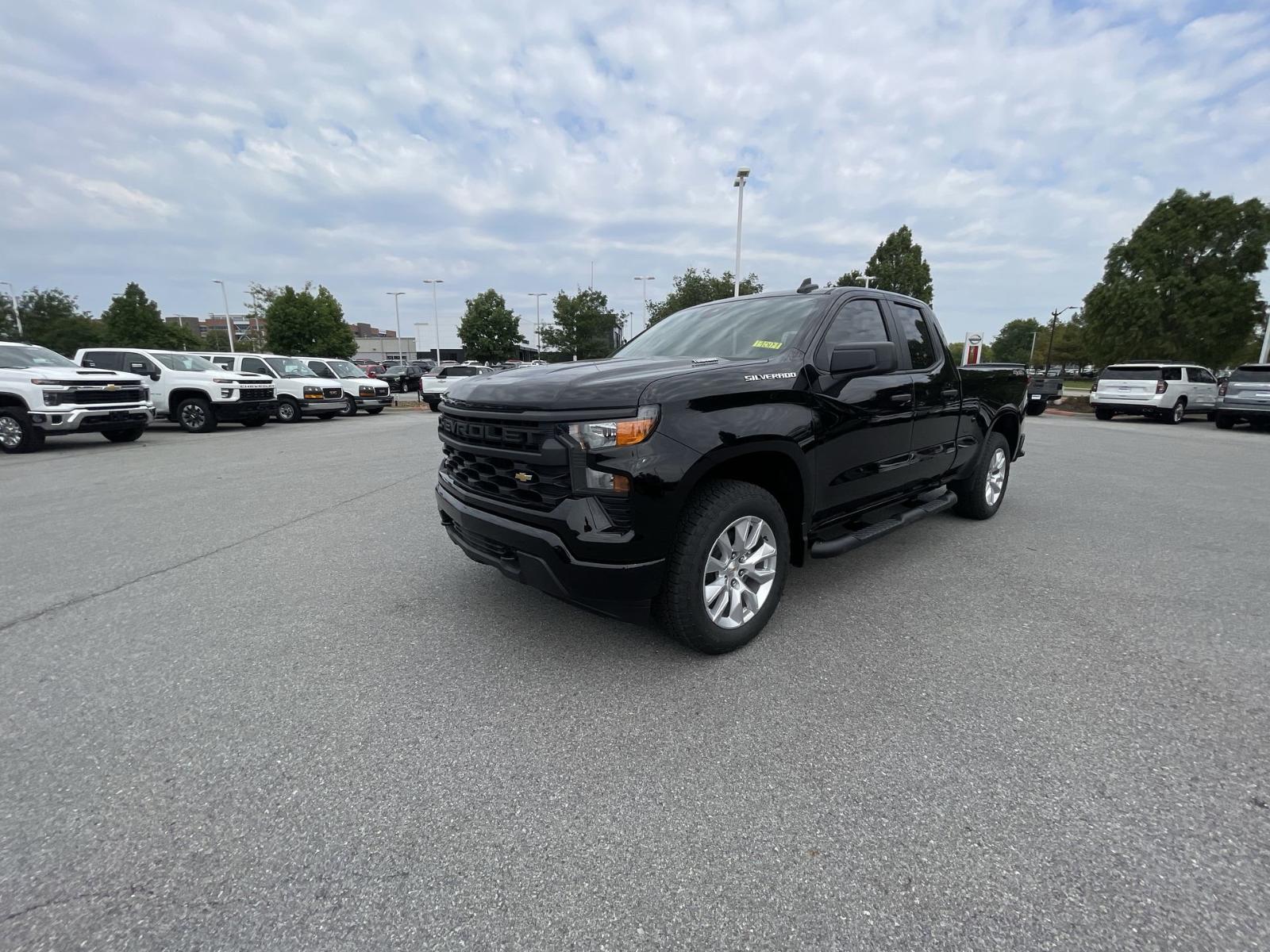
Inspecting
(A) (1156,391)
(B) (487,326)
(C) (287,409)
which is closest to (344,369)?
(C) (287,409)

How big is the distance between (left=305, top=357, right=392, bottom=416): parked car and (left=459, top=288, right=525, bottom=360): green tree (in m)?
30.2

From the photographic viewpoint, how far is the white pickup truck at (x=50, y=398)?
32.3 feet

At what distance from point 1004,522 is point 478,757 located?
5.14m

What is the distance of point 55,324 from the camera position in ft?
144

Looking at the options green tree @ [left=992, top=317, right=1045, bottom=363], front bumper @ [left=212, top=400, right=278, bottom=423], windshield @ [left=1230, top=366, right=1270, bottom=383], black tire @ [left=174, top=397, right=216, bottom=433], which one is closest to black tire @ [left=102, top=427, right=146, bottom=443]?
black tire @ [left=174, top=397, right=216, bottom=433]

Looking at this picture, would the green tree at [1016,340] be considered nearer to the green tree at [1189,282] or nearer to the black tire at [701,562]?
the green tree at [1189,282]

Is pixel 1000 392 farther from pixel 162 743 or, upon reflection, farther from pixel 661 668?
pixel 162 743

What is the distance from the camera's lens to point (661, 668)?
9.38ft

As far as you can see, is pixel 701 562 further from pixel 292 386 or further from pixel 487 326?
pixel 487 326

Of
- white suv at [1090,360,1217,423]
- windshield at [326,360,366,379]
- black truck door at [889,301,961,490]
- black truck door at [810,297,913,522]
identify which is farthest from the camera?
windshield at [326,360,366,379]

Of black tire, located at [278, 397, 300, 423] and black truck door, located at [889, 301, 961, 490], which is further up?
black truck door, located at [889, 301, 961, 490]

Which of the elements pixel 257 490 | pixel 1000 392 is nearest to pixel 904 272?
pixel 1000 392

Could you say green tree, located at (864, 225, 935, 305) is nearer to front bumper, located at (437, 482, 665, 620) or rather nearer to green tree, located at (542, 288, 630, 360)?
green tree, located at (542, 288, 630, 360)

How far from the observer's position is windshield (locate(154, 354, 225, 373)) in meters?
13.8
